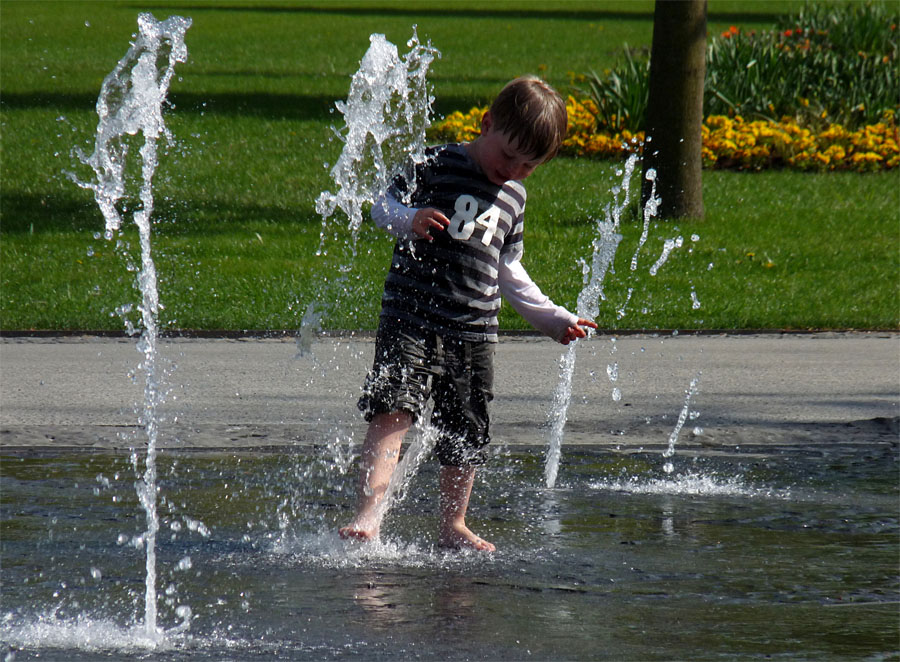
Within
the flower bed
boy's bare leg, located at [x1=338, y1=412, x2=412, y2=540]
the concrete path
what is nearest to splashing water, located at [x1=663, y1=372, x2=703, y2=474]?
the concrete path

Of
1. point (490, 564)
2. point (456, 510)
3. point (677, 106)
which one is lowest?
point (490, 564)

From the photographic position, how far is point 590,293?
8.62 meters

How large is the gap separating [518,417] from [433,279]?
84.4 inches

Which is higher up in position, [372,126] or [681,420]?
[372,126]

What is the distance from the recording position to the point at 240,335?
319 inches

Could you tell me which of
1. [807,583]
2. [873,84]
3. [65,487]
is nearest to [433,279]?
[807,583]

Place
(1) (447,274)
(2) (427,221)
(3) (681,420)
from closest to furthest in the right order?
(2) (427,221), (1) (447,274), (3) (681,420)

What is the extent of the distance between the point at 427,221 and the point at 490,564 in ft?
3.57

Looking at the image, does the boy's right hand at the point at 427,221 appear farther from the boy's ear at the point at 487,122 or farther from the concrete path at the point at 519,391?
the concrete path at the point at 519,391

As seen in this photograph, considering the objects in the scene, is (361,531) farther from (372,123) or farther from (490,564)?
(372,123)

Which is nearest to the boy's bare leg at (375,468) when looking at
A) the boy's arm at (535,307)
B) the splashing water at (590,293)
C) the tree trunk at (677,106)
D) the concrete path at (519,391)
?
the boy's arm at (535,307)

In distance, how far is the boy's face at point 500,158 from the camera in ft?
13.3

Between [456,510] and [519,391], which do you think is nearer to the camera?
[456,510]

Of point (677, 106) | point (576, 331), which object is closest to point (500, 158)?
point (576, 331)
